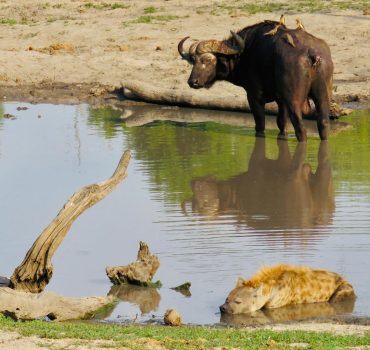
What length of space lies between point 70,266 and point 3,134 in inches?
324

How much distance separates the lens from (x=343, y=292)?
10828 mm

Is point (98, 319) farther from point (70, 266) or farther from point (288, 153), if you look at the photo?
point (288, 153)

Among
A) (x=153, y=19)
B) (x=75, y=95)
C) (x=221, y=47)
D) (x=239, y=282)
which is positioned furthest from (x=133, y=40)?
(x=239, y=282)

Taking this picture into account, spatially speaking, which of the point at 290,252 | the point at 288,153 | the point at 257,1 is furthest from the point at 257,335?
the point at 257,1

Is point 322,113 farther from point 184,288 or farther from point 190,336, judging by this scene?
point 190,336

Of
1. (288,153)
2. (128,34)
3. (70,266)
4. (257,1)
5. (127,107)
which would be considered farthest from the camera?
(257,1)

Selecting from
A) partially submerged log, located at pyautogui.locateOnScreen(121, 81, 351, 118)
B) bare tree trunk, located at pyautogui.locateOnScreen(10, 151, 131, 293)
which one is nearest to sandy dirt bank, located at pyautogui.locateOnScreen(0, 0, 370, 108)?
partially submerged log, located at pyautogui.locateOnScreen(121, 81, 351, 118)

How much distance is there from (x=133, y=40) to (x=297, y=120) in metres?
8.86

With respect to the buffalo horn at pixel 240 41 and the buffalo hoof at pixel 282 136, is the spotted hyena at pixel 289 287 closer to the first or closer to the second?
the buffalo hoof at pixel 282 136

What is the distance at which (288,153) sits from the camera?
18.3m

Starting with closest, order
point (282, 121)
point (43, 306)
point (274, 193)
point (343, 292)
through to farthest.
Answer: point (43, 306)
point (343, 292)
point (274, 193)
point (282, 121)

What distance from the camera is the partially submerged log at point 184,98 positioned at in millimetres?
21484

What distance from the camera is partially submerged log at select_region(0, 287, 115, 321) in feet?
32.6

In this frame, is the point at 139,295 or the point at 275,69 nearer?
the point at 139,295
